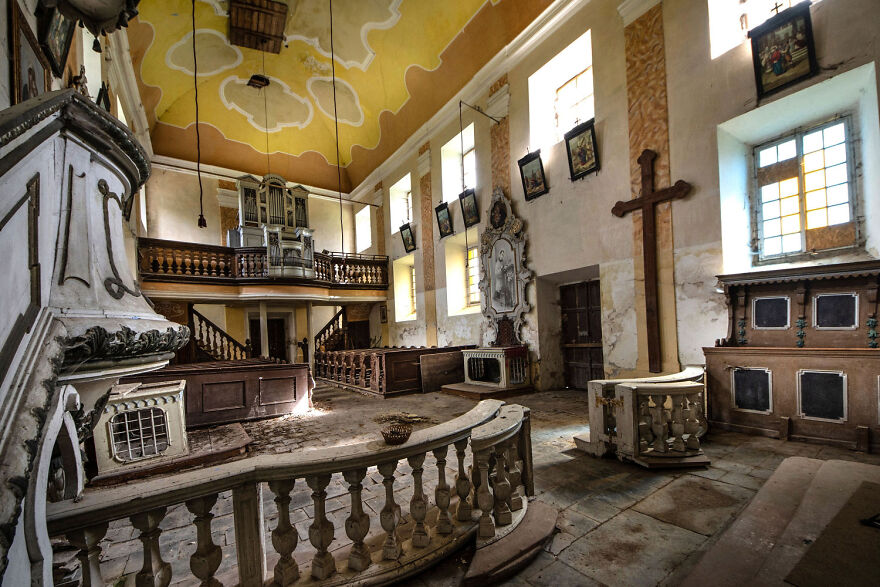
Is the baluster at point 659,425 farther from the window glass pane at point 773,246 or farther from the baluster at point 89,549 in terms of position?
the baluster at point 89,549

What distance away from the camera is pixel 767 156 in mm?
4664

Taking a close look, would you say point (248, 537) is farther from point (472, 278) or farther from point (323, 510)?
point (472, 278)

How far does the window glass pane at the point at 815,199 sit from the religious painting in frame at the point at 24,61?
22.3 ft

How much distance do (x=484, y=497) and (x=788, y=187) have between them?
527cm

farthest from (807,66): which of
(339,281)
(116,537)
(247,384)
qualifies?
(339,281)

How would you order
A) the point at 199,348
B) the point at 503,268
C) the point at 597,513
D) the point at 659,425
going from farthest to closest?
the point at 199,348 → the point at 503,268 → the point at 659,425 → the point at 597,513

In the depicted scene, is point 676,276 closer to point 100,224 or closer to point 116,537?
point 100,224

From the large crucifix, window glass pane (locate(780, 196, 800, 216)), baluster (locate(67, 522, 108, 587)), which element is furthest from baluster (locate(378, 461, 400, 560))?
window glass pane (locate(780, 196, 800, 216))

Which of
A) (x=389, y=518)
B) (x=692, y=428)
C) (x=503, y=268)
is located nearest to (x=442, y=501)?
(x=389, y=518)

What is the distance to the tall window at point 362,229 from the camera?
47.2 feet

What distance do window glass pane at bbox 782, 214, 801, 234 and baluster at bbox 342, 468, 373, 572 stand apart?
18.2 feet

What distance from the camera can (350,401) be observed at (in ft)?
23.3

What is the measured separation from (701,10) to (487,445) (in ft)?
20.4

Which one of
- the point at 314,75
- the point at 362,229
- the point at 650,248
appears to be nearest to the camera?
the point at 650,248
